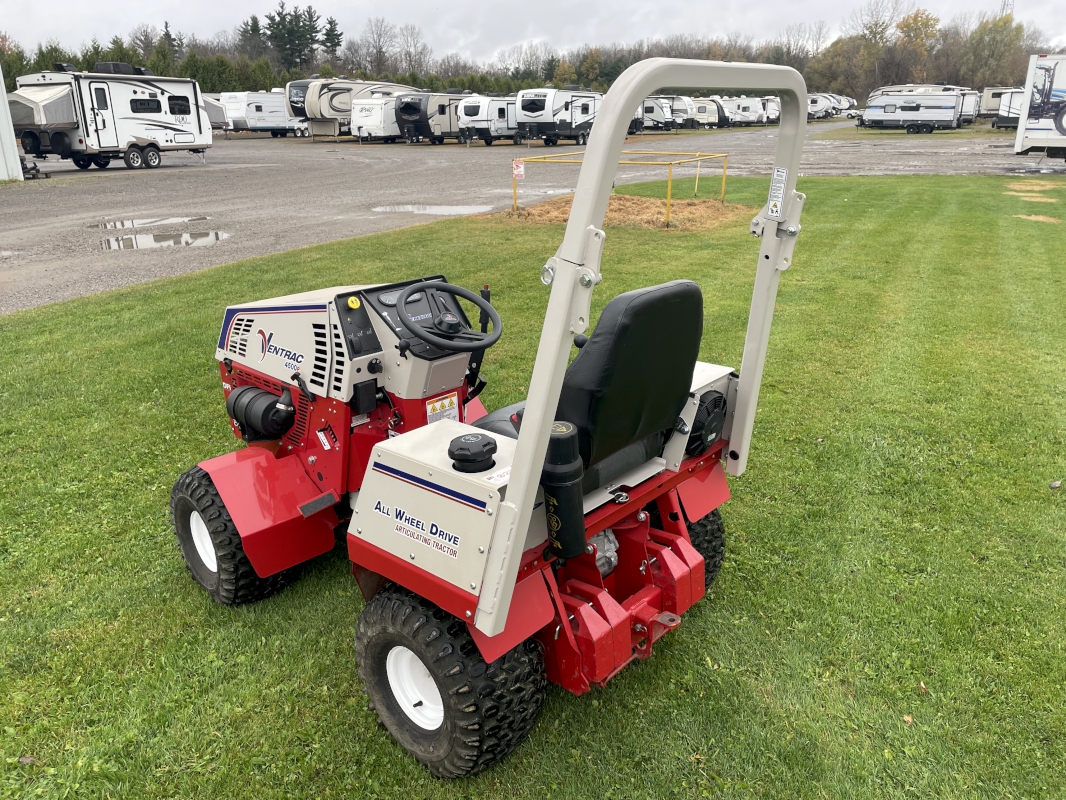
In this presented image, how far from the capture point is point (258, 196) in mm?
18609

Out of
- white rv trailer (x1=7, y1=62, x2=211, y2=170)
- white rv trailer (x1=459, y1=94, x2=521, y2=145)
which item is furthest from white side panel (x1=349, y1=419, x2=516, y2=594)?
white rv trailer (x1=459, y1=94, x2=521, y2=145)

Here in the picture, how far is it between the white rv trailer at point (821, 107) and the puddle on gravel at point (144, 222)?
182 feet

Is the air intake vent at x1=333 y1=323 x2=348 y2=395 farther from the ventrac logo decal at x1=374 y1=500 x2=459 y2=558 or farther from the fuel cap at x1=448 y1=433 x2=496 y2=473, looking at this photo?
the fuel cap at x1=448 y1=433 x2=496 y2=473

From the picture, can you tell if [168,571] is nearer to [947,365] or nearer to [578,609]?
[578,609]

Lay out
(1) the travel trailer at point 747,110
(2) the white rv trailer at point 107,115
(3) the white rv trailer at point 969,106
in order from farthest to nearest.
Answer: (1) the travel trailer at point 747,110
(3) the white rv trailer at point 969,106
(2) the white rv trailer at point 107,115

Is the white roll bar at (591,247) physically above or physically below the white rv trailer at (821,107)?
below

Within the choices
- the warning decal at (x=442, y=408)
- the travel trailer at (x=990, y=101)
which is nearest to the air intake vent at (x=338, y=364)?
the warning decal at (x=442, y=408)

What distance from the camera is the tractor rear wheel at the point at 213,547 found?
3.20m

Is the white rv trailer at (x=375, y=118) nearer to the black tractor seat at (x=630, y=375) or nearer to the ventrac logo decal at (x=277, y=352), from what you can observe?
the ventrac logo decal at (x=277, y=352)

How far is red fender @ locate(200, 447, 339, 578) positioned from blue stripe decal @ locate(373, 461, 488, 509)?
0.87m

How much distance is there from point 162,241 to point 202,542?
36.8ft

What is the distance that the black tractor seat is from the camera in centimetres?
221

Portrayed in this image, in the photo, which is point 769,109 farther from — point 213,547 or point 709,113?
point 213,547

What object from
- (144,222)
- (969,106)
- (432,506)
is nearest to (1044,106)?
(144,222)
